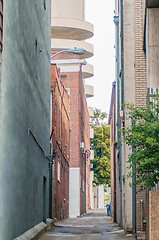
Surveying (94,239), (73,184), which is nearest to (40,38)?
(94,239)

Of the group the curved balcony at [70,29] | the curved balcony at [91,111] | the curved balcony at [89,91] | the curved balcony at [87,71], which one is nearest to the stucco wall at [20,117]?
the curved balcony at [70,29]

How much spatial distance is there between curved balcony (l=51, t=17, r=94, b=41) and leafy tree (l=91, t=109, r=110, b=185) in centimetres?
1931

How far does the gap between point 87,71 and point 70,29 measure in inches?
423

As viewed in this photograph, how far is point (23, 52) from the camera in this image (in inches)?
422

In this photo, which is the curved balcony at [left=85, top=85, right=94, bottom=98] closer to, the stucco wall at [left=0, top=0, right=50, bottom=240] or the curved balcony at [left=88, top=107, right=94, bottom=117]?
the curved balcony at [left=88, top=107, right=94, bottom=117]

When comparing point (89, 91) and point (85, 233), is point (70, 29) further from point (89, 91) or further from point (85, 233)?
point (85, 233)

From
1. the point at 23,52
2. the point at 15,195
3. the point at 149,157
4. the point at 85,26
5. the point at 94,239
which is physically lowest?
the point at 94,239

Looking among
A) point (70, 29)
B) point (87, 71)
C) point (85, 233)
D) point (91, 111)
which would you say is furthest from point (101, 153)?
point (85, 233)

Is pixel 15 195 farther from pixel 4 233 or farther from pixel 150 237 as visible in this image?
pixel 150 237

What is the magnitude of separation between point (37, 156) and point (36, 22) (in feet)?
13.0

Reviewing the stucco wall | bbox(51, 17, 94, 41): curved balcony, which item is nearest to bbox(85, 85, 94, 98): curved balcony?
bbox(51, 17, 94, 41): curved balcony

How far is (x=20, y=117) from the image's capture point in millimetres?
10141

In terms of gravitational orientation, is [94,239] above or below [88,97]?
below

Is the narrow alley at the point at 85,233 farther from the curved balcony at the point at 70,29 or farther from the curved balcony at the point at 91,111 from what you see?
the curved balcony at the point at 91,111
